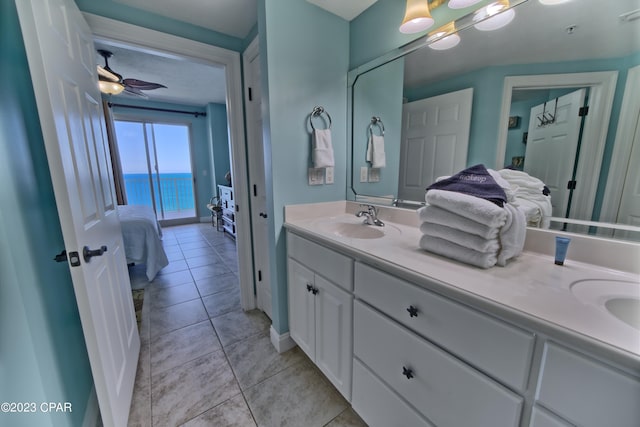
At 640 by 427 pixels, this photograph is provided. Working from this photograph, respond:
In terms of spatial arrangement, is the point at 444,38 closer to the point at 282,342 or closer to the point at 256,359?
the point at 282,342

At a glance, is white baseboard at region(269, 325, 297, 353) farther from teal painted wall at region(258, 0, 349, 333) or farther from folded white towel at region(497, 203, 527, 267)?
folded white towel at region(497, 203, 527, 267)

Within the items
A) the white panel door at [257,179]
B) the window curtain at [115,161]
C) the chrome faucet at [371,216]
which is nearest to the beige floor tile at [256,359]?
the white panel door at [257,179]

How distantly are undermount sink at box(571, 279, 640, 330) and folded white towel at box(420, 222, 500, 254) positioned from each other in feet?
0.70

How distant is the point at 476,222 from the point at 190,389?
5.58 feet

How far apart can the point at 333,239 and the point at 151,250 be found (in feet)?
8.04

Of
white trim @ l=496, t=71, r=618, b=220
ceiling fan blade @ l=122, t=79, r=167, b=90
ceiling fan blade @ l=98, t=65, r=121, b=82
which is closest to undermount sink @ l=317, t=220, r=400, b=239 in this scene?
white trim @ l=496, t=71, r=618, b=220

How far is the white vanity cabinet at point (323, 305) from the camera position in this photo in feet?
3.72

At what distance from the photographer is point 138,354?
1588mm

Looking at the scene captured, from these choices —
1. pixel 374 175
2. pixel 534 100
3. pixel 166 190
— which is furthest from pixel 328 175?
pixel 166 190

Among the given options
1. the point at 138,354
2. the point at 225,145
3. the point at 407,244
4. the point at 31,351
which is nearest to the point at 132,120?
the point at 225,145

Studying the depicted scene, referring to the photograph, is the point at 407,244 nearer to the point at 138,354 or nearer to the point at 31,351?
the point at 31,351

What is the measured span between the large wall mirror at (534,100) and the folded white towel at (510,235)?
0.88ft

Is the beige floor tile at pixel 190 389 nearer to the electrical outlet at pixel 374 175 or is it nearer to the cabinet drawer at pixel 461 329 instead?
the cabinet drawer at pixel 461 329

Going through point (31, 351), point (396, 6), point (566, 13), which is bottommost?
point (31, 351)
